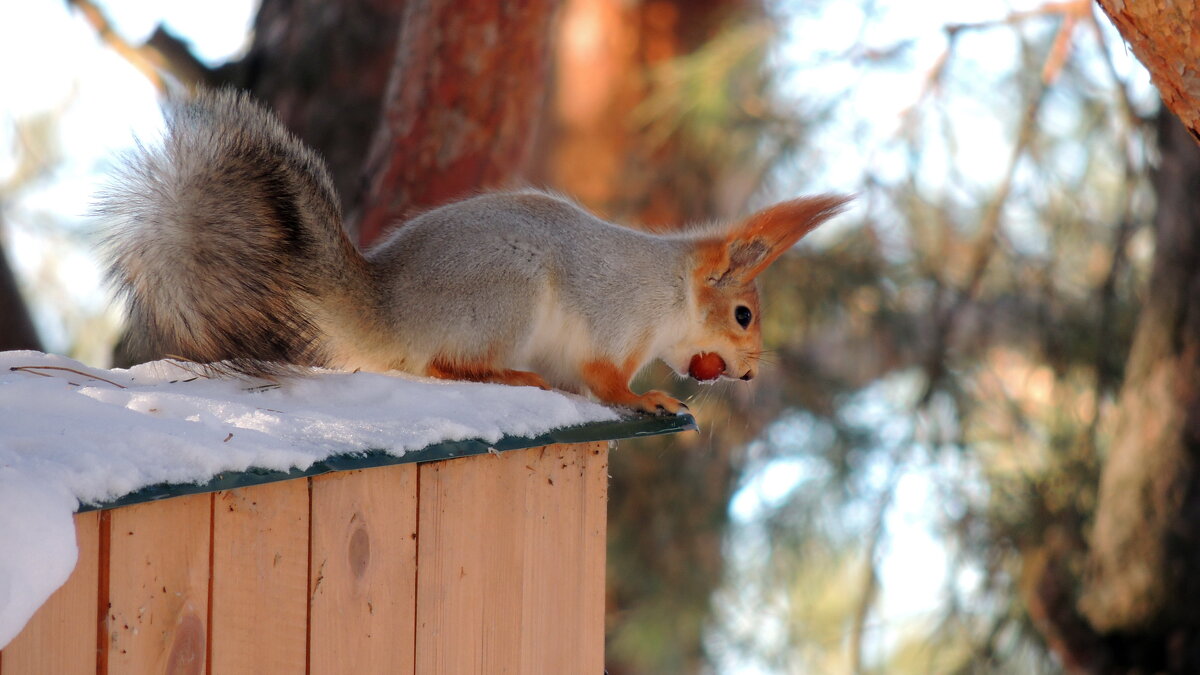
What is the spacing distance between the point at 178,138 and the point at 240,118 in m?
0.10

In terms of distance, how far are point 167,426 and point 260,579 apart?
0.17 metres

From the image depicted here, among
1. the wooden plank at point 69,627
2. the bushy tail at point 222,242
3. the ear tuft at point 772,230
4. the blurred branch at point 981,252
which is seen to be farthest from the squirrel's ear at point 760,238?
the blurred branch at point 981,252

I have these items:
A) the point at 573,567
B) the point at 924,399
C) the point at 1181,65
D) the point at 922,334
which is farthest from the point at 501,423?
the point at 922,334

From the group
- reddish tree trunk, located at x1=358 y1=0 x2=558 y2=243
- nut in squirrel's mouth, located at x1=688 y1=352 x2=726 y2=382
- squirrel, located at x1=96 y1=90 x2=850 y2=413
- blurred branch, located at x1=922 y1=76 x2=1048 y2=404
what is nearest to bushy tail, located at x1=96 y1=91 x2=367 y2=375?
squirrel, located at x1=96 y1=90 x2=850 y2=413

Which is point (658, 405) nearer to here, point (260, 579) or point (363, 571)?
point (363, 571)

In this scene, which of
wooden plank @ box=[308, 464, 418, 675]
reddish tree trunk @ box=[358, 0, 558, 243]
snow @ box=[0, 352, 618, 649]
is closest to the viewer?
snow @ box=[0, 352, 618, 649]

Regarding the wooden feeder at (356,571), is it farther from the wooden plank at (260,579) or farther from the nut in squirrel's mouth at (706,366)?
the nut in squirrel's mouth at (706,366)

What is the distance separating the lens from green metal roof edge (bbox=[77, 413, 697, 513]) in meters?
0.96

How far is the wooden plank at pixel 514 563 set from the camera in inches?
51.1

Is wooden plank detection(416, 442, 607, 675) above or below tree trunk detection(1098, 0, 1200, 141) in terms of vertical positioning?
below

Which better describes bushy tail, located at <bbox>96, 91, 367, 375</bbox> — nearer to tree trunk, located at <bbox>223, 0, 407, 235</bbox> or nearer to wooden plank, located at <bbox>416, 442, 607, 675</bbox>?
wooden plank, located at <bbox>416, 442, 607, 675</bbox>

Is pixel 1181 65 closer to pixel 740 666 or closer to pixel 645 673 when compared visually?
pixel 740 666

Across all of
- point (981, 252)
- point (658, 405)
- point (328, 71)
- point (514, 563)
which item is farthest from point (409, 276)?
point (981, 252)

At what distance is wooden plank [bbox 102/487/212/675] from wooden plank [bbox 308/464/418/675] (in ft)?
0.44
